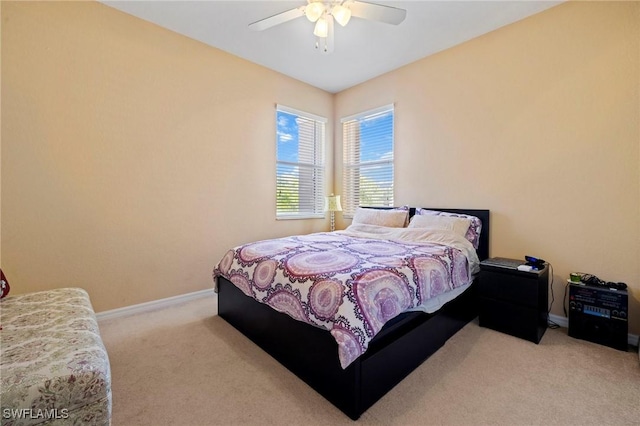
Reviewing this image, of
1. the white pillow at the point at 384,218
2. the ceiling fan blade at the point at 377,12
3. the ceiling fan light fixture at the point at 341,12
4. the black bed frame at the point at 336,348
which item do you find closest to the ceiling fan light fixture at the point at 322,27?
the ceiling fan light fixture at the point at 341,12

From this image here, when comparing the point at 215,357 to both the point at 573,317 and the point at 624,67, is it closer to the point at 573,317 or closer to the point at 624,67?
the point at 573,317

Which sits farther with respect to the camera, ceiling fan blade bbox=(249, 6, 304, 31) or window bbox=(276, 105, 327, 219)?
window bbox=(276, 105, 327, 219)

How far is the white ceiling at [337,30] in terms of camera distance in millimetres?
2473

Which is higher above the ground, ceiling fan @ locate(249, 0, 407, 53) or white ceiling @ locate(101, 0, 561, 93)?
white ceiling @ locate(101, 0, 561, 93)

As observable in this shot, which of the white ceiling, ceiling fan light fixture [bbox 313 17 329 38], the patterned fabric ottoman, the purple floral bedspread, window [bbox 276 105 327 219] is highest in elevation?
the white ceiling

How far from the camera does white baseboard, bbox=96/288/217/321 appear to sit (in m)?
2.58

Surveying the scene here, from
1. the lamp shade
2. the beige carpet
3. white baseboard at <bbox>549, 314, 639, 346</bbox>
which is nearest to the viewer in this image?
the beige carpet

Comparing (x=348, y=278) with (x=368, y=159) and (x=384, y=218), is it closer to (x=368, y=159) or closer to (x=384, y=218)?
(x=384, y=218)

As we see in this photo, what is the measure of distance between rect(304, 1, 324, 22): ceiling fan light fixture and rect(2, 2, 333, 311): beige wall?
62.7 inches

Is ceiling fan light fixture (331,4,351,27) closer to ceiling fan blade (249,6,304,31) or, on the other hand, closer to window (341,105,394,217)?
ceiling fan blade (249,6,304,31)

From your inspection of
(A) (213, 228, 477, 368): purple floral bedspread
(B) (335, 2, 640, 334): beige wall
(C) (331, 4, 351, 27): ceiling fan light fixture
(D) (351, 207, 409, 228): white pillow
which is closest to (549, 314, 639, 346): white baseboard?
(B) (335, 2, 640, 334): beige wall

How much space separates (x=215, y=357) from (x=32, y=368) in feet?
3.48

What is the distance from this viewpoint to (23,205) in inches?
86.7

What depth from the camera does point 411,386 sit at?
165cm
